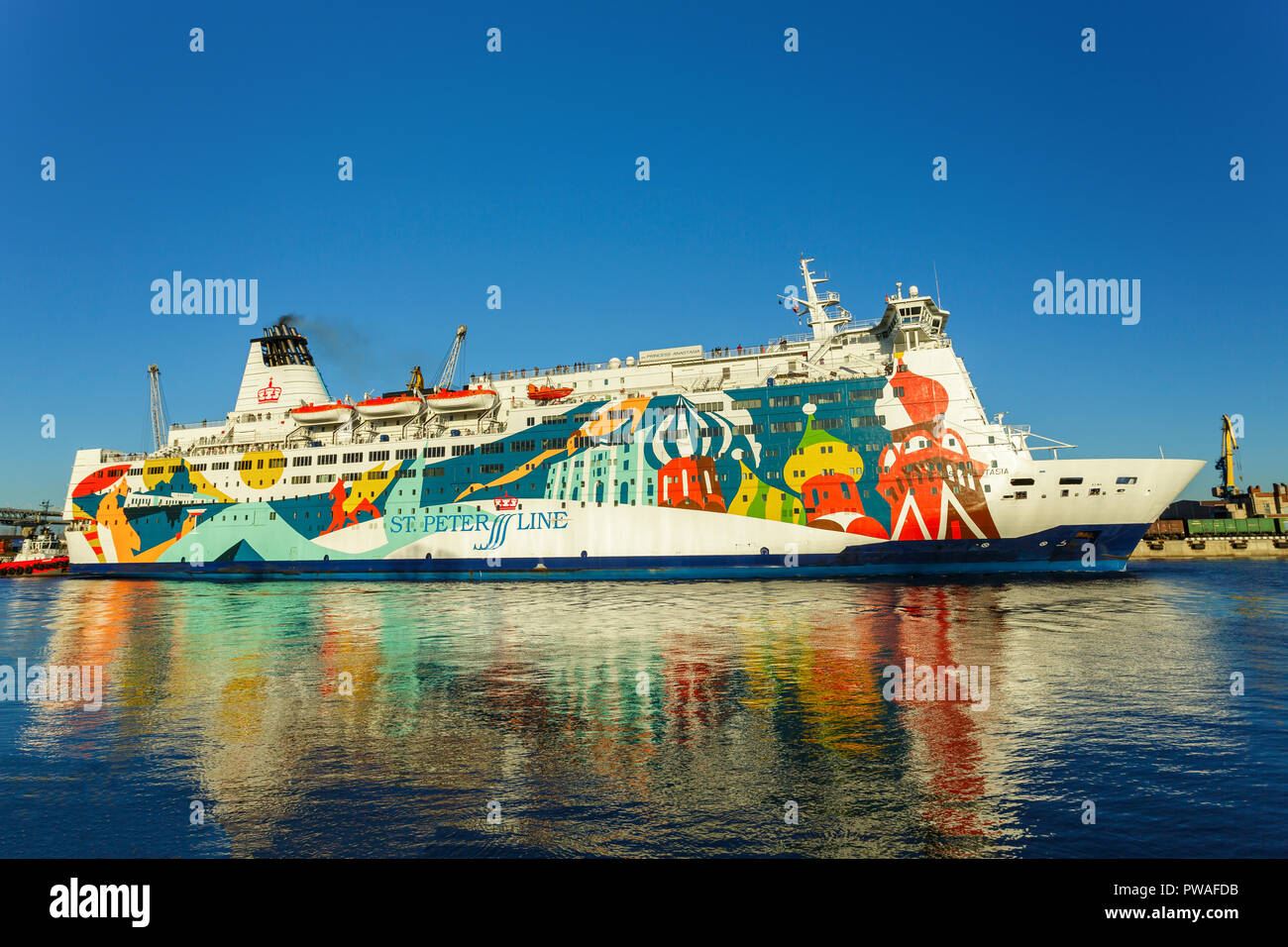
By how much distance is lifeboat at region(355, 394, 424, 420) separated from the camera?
207 feet

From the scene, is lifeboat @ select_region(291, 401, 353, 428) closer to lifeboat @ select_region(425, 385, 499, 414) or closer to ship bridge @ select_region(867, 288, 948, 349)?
lifeboat @ select_region(425, 385, 499, 414)

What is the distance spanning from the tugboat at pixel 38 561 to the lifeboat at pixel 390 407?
52179mm

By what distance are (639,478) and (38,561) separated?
83.6 metres

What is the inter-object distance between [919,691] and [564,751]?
28.7 ft

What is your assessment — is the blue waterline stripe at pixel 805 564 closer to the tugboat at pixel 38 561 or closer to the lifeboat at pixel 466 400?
the lifeboat at pixel 466 400

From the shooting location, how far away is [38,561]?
3504 inches

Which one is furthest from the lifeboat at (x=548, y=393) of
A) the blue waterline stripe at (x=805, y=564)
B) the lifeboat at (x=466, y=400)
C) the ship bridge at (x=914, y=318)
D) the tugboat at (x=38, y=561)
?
the tugboat at (x=38, y=561)

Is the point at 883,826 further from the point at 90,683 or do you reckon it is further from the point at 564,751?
the point at 90,683

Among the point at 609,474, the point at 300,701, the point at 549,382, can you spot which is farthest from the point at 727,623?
the point at 549,382

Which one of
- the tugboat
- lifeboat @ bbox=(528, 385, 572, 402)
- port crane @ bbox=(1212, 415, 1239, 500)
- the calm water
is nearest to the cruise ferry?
lifeboat @ bbox=(528, 385, 572, 402)

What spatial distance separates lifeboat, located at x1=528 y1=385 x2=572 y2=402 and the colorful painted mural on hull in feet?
6.88

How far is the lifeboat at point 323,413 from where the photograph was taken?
65062 mm

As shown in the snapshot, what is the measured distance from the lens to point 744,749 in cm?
1245
